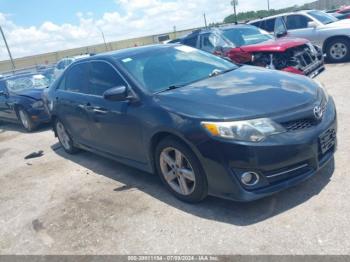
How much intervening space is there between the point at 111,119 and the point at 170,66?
100 centimetres

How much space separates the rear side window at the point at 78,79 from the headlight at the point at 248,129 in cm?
265

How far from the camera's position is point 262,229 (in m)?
3.21

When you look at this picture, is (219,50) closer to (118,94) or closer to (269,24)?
(269,24)

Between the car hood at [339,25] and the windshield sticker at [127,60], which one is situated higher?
the windshield sticker at [127,60]

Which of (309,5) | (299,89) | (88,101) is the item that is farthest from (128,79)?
(309,5)

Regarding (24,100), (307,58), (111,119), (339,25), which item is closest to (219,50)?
(307,58)

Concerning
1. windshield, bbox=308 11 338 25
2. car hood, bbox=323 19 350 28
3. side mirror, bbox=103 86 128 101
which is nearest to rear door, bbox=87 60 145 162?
side mirror, bbox=103 86 128 101

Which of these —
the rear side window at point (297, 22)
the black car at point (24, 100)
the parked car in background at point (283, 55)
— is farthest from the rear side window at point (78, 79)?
the rear side window at point (297, 22)

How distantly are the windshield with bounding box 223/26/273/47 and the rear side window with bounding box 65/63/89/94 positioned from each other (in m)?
5.69

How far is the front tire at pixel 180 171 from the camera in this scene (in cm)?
354

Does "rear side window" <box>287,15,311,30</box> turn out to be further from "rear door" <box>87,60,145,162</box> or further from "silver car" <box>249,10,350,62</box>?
"rear door" <box>87,60,145,162</box>

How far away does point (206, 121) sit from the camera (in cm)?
334

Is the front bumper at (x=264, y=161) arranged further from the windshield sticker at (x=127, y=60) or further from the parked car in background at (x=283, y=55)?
the parked car in background at (x=283, y=55)

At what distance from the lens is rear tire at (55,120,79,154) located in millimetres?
6302
